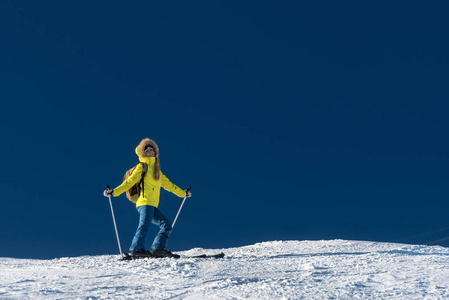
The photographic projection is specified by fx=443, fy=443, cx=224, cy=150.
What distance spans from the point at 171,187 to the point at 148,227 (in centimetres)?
119

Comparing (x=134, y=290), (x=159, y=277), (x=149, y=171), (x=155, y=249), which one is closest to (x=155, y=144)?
(x=149, y=171)

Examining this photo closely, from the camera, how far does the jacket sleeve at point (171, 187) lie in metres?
8.86

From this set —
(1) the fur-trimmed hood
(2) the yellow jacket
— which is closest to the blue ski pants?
(2) the yellow jacket

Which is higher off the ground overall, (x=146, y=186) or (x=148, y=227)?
(x=146, y=186)

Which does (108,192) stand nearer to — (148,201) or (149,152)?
(148,201)

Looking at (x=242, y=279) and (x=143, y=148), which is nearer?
(x=242, y=279)

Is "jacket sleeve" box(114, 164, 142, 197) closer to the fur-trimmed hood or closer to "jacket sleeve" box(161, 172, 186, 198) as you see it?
the fur-trimmed hood

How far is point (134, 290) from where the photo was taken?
489 cm

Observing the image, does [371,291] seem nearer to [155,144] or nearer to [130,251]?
[130,251]

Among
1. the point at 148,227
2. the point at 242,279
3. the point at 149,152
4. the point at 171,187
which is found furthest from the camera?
the point at 171,187

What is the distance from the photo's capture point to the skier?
7.93m

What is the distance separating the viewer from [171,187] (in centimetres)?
898

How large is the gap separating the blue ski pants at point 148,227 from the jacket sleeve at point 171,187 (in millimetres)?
619

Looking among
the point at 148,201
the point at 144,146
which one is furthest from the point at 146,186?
the point at 144,146
